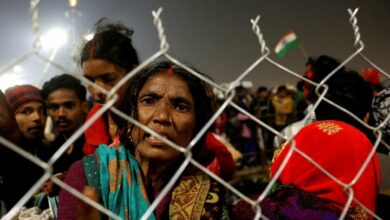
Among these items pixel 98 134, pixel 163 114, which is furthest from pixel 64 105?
pixel 163 114

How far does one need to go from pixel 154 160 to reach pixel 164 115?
0.16 metres

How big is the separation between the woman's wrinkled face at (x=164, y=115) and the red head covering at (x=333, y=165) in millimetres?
409

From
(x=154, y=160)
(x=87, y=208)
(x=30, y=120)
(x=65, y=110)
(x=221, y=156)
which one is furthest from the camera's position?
(x=65, y=110)

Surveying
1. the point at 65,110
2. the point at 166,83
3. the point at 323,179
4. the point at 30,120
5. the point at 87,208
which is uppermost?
the point at 65,110

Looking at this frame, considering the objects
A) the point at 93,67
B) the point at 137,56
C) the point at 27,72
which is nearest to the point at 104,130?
the point at 93,67

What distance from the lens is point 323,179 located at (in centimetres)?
122

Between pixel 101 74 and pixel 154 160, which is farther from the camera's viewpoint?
pixel 101 74

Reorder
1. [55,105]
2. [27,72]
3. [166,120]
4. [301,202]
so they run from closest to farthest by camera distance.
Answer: [301,202]
[166,120]
[55,105]
[27,72]

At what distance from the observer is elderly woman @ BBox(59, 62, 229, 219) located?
1093mm

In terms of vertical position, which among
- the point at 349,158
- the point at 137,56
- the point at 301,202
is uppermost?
the point at 137,56

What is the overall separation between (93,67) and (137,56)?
0.30 meters

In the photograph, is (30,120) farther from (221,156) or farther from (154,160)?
(154,160)

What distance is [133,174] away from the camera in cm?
116

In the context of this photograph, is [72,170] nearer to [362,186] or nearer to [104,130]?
[104,130]
